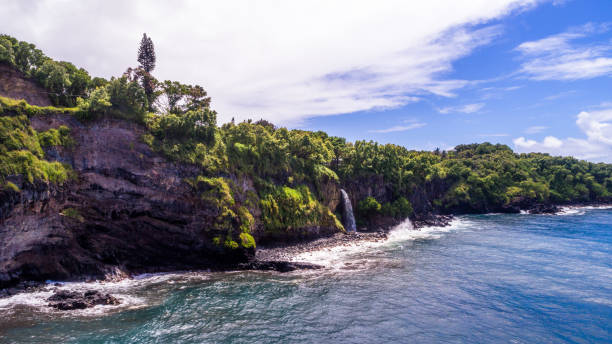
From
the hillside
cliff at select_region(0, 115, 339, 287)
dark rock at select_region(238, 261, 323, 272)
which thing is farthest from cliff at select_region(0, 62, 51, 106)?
dark rock at select_region(238, 261, 323, 272)

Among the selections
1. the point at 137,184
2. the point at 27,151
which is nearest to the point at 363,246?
the point at 137,184

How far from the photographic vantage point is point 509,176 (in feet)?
357

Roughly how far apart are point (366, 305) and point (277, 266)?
1543 cm

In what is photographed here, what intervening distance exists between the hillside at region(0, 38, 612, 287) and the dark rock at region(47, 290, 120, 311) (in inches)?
214

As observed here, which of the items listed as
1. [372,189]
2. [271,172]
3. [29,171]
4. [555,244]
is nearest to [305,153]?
[271,172]

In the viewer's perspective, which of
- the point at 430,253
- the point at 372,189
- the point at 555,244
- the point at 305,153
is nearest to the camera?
the point at 430,253

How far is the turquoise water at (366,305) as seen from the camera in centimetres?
2550

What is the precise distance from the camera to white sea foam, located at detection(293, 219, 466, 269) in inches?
1815

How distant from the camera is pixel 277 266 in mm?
42938

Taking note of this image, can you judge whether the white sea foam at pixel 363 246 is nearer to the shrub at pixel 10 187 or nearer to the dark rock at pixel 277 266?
the dark rock at pixel 277 266

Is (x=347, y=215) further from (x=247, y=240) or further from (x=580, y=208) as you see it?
(x=580, y=208)

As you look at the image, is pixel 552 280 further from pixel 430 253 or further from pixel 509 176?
pixel 509 176

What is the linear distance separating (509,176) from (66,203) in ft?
409

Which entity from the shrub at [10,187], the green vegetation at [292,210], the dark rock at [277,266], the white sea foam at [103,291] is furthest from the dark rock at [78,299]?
the green vegetation at [292,210]
